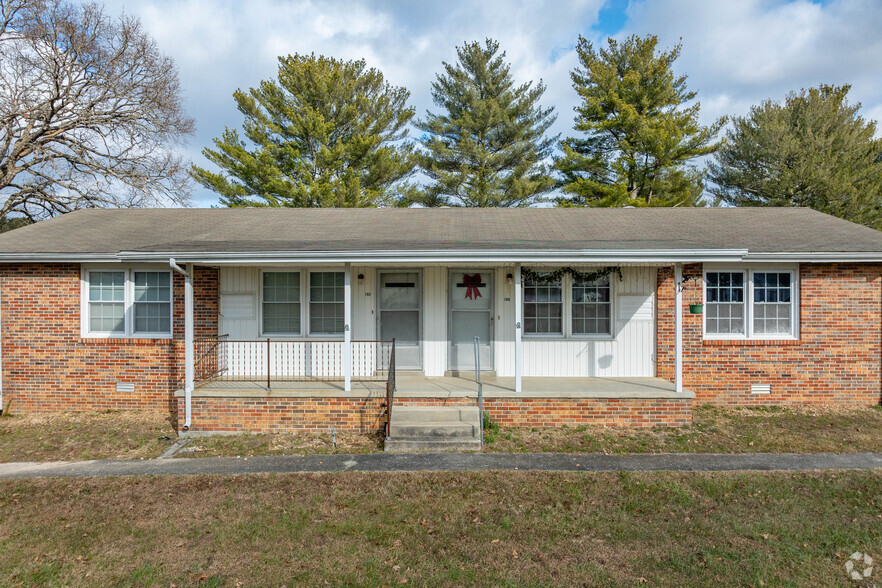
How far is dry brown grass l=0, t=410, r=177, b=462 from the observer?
6737 mm

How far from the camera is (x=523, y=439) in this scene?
7.05m

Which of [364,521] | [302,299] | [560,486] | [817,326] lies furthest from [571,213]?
[364,521]

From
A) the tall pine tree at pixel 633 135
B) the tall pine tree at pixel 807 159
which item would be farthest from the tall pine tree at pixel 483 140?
the tall pine tree at pixel 807 159

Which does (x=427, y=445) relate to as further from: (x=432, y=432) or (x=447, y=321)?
(x=447, y=321)

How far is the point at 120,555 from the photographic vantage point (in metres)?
4.13

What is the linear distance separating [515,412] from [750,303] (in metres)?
5.26

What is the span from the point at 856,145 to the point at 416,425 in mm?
26596

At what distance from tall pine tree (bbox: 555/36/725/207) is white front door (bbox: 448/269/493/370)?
42.1ft

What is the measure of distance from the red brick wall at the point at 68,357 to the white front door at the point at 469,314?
482 cm

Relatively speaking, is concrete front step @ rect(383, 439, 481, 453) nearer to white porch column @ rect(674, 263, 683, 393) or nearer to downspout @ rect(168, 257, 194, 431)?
downspout @ rect(168, 257, 194, 431)

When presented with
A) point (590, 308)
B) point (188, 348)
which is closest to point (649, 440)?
point (590, 308)

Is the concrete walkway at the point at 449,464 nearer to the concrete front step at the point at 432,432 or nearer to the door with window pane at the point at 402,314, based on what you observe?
the concrete front step at the point at 432,432

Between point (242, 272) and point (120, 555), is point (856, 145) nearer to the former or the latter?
point (242, 272)

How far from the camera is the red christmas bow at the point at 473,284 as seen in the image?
9.12 metres
